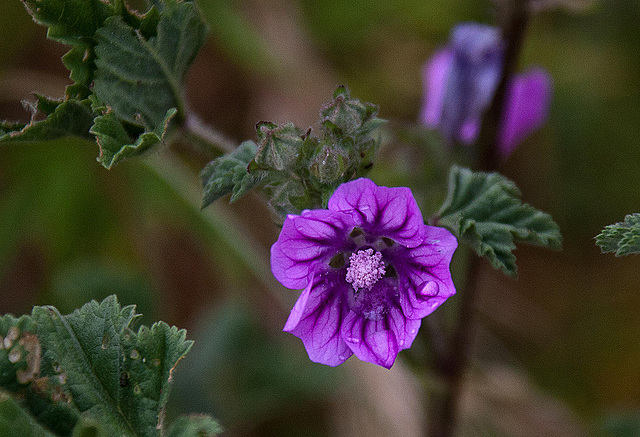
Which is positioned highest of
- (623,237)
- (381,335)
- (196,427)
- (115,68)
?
(115,68)

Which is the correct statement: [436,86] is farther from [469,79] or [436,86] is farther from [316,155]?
[316,155]

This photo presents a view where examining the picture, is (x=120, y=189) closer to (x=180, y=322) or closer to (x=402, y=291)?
(x=180, y=322)

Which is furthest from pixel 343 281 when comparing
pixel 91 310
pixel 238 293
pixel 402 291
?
pixel 238 293

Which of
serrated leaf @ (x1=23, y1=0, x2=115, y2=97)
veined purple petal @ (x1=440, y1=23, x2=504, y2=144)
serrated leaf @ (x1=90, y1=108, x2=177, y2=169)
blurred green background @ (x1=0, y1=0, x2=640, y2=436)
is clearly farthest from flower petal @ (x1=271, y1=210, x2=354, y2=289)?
blurred green background @ (x1=0, y1=0, x2=640, y2=436)

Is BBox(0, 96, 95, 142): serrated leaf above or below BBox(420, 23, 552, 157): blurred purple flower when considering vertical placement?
below

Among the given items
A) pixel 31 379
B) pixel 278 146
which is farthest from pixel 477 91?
pixel 31 379

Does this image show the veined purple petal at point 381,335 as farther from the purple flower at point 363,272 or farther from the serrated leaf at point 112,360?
the serrated leaf at point 112,360

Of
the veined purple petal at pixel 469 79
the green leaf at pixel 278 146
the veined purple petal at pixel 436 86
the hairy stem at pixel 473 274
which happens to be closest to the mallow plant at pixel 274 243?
the green leaf at pixel 278 146

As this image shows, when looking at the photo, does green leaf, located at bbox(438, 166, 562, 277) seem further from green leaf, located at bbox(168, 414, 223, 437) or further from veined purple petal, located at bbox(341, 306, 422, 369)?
green leaf, located at bbox(168, 414, 223, 437)
